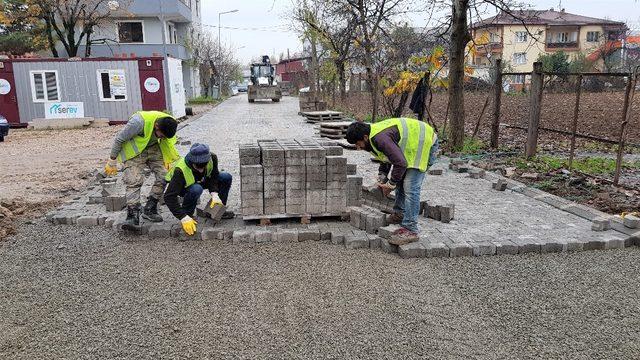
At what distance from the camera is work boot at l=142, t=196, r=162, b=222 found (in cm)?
616

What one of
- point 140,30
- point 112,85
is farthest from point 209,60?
point 112,85

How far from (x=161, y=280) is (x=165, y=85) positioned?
1667 cm

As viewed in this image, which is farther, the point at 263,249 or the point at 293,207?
the point at 293,207

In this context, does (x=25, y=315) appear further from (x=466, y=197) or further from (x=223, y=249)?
(x=466, y=197)

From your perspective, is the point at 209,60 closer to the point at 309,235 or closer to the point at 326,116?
the point at 326,116

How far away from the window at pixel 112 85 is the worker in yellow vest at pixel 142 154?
14.7 metres

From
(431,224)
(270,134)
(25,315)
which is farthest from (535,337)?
(270,134)

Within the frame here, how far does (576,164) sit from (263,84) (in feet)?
97.3

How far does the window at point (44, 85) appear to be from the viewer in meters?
19.0

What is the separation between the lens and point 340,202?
6.03 meters

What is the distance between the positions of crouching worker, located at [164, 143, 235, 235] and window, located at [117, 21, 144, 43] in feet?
110

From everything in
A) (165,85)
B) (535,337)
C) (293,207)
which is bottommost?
(535,337)

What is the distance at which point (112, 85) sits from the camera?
762 inches

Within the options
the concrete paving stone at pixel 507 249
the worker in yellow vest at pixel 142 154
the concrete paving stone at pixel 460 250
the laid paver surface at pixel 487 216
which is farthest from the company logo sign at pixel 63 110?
the concrete paving stone at pixel 507 249
